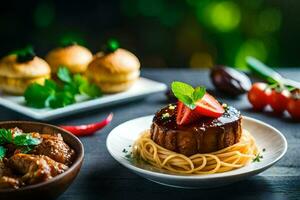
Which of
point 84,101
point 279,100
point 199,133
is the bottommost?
point 84,101

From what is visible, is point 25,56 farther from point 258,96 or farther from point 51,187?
point 51,187

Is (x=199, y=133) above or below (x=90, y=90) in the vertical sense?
above

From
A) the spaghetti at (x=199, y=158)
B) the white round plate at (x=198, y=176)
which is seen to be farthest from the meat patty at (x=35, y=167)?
the spaghetti at (x=199, y=158)

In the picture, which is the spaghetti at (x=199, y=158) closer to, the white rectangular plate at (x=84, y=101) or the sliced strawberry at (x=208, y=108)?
the sliced strawberry at (x=208, y=108)

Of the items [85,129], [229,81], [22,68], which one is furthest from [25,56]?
[229,81]

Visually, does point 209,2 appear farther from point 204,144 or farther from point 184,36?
point 204,144

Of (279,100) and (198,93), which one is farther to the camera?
(279,100)

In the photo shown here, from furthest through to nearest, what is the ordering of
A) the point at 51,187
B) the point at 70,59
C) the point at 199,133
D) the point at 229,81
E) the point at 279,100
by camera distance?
the point at 70,59 → the point at 229,81 → the point at 279,100 → the point at 199,133 → the point at 51,187
